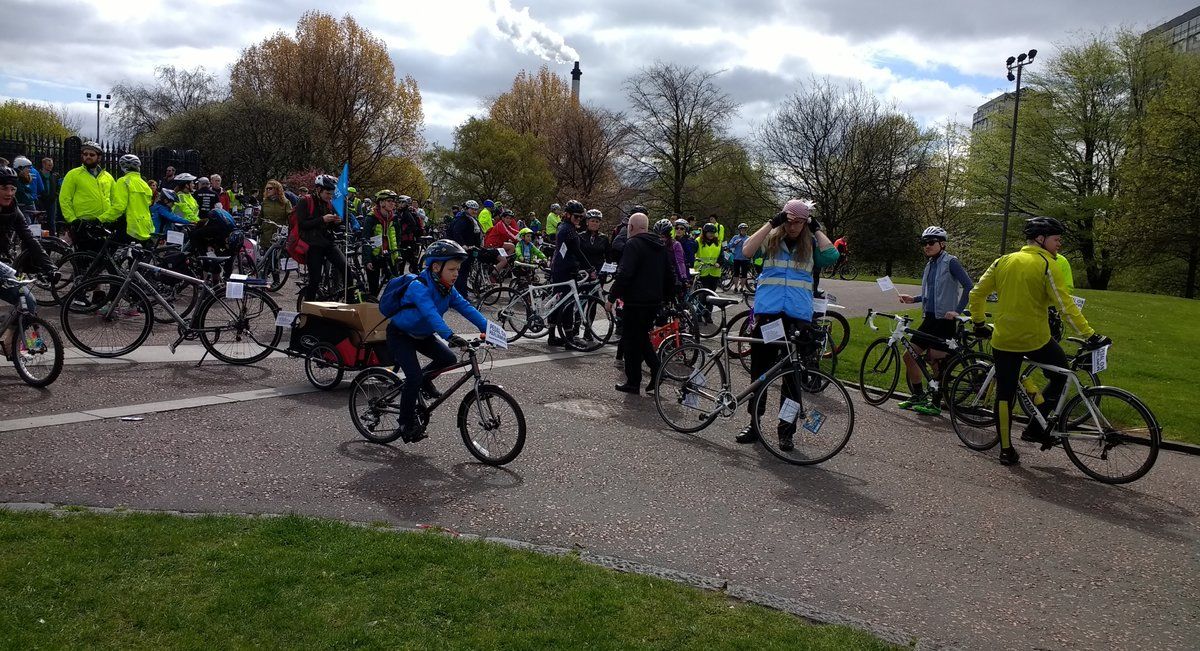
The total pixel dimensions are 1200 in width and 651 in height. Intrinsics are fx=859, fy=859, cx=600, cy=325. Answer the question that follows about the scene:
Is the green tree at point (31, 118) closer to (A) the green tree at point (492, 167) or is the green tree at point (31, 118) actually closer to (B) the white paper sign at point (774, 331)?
(A) the green tree at point (492, 167)

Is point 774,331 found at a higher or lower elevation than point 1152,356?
higher

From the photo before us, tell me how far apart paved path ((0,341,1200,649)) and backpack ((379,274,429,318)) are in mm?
1054

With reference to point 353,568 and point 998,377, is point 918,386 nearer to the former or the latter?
point 998,377

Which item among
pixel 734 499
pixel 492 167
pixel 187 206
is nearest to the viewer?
pixel 734 499

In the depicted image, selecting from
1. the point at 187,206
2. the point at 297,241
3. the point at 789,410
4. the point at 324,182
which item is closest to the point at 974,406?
the point at 789,410

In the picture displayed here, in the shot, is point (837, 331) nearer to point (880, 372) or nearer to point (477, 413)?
point (880, 372)

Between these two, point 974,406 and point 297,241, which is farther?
point 297,241

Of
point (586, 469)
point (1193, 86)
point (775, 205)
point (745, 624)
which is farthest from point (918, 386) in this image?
point (775, 205)

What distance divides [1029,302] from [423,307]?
179 inches

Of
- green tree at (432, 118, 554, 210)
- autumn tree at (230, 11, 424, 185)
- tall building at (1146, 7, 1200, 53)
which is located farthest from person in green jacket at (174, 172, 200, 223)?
tall building at (1146, 7, 1200, 53)

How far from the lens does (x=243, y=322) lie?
29.1 feet

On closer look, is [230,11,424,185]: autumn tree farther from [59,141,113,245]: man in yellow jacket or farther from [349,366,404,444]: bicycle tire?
[349,366,404,444]: bicycle tire

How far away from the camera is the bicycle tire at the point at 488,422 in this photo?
600cm

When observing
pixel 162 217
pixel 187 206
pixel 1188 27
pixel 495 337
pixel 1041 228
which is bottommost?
pixel 495 337
